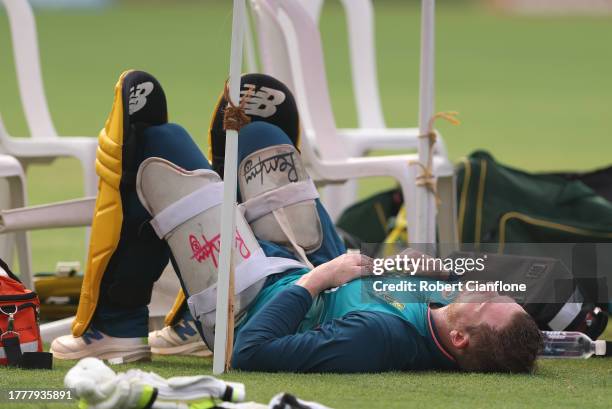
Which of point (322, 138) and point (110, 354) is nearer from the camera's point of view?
point (110, 354)

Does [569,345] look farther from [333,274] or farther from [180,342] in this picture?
[180,342]

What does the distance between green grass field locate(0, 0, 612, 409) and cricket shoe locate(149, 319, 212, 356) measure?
0.36ft

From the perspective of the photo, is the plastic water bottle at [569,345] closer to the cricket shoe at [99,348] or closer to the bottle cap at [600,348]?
the bottle cap at [600,348]

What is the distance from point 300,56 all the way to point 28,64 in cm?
107

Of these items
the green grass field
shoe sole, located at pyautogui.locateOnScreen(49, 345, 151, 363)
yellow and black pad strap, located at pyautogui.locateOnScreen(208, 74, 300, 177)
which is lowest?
the green grass field

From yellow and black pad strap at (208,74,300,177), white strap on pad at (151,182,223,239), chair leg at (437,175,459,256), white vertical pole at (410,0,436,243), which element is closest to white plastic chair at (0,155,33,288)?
yellow and black pad strap at (208,74,300,177)

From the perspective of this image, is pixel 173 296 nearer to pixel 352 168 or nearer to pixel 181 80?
pixel 352 168

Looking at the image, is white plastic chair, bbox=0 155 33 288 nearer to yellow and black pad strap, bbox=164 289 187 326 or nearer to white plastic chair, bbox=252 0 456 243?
yellow and black pad strap, bbox=164 289 187 326

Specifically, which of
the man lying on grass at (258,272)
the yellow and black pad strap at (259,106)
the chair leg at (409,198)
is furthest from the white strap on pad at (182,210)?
the chair leg at (409,198)

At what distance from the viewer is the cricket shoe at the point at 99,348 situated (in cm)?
355

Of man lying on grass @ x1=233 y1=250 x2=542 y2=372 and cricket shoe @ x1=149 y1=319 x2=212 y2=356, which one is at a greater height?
man lying on grass @ x1=233 y1=250 x2=542 y2=372

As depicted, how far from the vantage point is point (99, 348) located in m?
3.56

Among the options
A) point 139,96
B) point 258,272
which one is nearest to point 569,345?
point 258,272

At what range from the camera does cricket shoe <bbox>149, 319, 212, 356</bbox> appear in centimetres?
380
